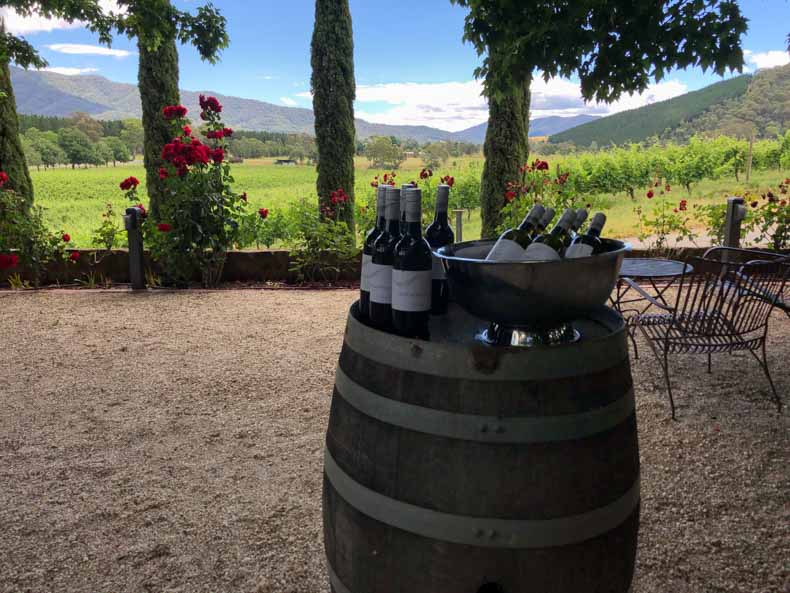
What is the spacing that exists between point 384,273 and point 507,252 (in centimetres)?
28

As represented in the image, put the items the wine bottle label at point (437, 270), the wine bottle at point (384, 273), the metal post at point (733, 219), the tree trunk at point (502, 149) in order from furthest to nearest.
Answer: the tree trunk at point (502, 149)
the metal post at point (733, 219)
the wine bottle label at point (437, 270)
the wine bottle at point (384, 273)

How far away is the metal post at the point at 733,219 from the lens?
20.0 feet

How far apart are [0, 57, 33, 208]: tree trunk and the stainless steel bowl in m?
8.18

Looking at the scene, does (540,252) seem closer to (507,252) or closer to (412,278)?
(507,252)

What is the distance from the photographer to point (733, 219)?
613 centimetres

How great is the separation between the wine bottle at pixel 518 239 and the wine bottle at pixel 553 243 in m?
0.03

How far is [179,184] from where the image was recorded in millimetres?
6105

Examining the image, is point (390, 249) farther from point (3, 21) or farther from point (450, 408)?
point (3, 21)

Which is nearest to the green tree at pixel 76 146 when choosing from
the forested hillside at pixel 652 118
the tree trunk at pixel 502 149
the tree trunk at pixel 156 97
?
the tree trunk at pixel 156 97

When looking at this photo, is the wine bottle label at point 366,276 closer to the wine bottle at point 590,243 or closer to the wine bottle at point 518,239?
the wine bottle at point 518,239

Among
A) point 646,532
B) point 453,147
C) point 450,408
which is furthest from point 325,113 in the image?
point 453,147

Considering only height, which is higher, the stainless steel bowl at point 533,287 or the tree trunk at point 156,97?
the tree trunk at point 156,97

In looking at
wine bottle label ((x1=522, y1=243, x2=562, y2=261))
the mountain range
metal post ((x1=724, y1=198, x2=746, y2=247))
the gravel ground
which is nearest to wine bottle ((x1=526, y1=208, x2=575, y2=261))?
wine bottle label ((x1=522, y1=243, x2=562, y2=261))

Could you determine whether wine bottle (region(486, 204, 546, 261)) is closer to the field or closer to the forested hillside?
the field
